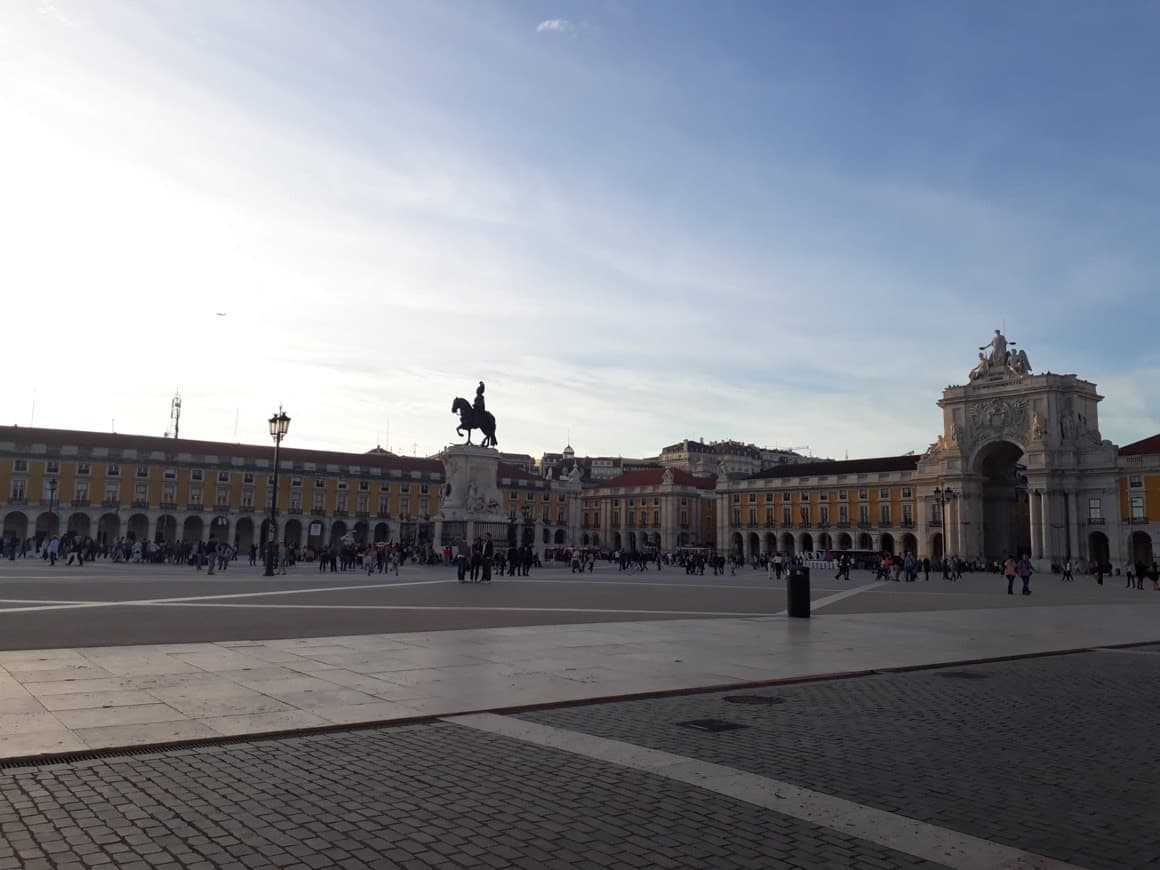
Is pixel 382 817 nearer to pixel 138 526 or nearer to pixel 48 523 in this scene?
pixel 48 523

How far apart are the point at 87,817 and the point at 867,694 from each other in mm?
7559

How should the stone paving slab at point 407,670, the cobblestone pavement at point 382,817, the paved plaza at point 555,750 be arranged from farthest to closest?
the stone paving slab at point 407,670 < the paved plaza at point 555,750 < the cobblestone pavement at point 382,817

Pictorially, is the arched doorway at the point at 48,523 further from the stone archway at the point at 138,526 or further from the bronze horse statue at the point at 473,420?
the bronze horse statue at the point at 473,420

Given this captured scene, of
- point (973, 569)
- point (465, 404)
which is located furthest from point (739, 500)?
point (465, 404)

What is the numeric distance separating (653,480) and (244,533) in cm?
5093

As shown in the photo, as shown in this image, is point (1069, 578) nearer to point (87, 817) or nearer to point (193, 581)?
point (193, 581)

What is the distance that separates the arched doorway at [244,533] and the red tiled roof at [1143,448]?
8135 cm

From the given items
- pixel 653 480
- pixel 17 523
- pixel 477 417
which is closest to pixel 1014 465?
pixel 653 480

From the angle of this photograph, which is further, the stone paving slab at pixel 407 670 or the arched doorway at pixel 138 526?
the arched doorway at pixel 138 526

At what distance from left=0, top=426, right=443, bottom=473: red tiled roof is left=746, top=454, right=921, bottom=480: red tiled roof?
40287 millimetres

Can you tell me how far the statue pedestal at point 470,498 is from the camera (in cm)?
4634

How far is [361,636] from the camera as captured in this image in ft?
42.4

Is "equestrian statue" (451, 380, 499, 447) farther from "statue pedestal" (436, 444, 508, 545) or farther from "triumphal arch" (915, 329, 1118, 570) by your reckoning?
"triumphal arch" (915, 329, 1118, 570)

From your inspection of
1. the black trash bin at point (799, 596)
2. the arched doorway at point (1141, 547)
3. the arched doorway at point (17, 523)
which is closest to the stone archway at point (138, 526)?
the arched doorway at point (17, 523)
